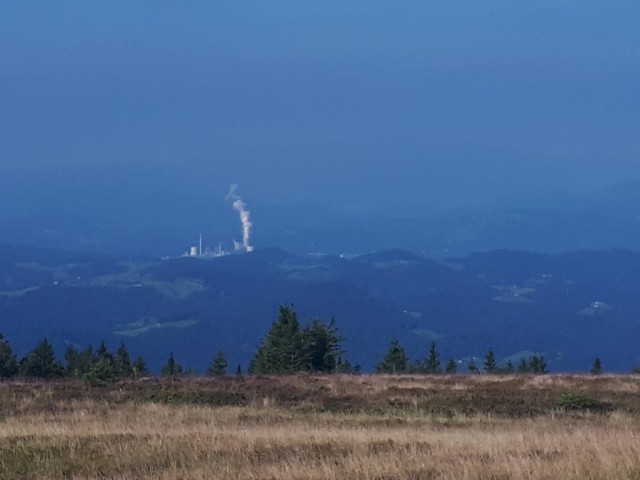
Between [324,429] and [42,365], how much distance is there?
43.7m

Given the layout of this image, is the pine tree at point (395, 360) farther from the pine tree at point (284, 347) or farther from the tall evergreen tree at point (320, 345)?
the tall evergreen tree at point (320, 345)

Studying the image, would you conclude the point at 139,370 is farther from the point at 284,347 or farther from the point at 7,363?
the point at 284,347

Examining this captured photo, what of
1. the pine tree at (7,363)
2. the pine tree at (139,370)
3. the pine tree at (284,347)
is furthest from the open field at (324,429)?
the pine tree at (7,363)

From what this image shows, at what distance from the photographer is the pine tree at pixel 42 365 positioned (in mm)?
56188

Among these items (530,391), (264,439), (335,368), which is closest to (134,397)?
(530,391)

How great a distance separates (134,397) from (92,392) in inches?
59.1

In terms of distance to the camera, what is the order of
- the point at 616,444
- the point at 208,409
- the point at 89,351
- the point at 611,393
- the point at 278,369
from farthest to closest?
the point at 89,351
the point at 278,369
the point at 611,393
the point at 208,409
the point at 616,444

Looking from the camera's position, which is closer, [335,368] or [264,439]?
[264,439]

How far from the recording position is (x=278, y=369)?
47438mm

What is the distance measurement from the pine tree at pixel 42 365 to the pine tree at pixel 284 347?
1269 centimetres

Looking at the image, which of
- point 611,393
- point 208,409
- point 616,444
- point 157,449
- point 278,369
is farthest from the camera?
point 278,369

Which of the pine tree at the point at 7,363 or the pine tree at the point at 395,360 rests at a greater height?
the pine tree at the point at 7,363

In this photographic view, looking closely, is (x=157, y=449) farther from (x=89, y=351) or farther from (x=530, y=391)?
(x=89, y=351)

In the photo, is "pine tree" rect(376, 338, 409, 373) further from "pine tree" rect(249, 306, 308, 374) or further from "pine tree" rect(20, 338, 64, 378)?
"pine tree" rect(20, 338, 64, 378)
